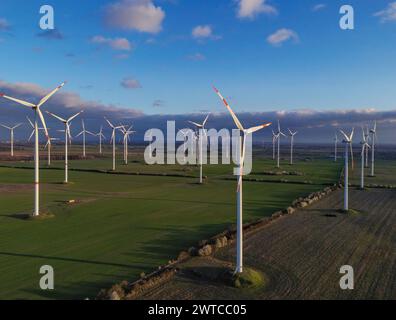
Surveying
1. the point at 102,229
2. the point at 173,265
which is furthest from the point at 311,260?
the point at 102,229

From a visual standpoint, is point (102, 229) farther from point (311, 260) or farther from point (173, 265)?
point (311, 260)

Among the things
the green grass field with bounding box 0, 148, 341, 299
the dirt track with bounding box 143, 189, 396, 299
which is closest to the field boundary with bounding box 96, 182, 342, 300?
the dirt track with bounding box 143, 189, 396, 299

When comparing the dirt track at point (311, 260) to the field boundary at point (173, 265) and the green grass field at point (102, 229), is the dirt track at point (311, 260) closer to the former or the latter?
the field boundary at point (173, 265)

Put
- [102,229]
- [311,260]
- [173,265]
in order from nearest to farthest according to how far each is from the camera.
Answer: [173,265] < [311,260] < [102,229]

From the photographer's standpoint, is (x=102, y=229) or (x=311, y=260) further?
(x=102, y=229)

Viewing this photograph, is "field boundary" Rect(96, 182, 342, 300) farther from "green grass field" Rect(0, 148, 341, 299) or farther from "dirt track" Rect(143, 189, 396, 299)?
"green grass field" Rect(0, 148, 341, 299)

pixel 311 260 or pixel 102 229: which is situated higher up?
pixel 102 229
